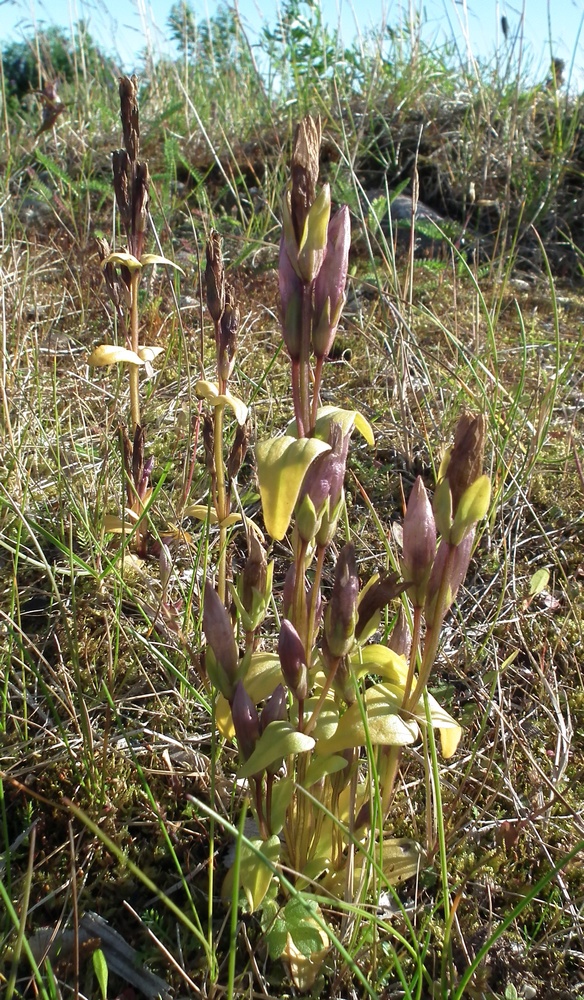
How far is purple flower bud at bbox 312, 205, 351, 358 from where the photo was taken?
2.68 feet

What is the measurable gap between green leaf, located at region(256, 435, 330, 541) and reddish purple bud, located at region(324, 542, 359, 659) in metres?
0.10

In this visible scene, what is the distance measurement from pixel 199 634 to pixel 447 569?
25.3 inches

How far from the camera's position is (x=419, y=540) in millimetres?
835

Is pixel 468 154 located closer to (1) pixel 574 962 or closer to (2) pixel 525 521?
(2) pixel 525 521

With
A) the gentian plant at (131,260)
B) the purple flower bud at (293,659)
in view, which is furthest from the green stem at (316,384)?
the gentian plant at (131,260)

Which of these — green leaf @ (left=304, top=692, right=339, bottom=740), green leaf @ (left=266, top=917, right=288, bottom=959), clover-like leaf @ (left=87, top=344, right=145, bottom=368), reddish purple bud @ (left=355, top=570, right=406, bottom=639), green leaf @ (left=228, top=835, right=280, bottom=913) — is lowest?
A: green leaf @ (left=266, top=917, right=288, bottom=959)

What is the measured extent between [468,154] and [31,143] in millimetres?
2233

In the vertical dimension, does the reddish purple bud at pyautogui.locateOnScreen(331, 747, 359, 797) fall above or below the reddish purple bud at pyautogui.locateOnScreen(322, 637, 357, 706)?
below

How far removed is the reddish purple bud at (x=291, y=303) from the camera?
81cm

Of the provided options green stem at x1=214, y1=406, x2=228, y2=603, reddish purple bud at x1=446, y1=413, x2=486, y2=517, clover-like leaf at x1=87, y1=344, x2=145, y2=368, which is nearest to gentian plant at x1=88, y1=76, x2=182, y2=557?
clover-like leaf at x1=87, y1=344, x2=145, y2=368

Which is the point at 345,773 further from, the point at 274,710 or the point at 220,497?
the point at 220,497

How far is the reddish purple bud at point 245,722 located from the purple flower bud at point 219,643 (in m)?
0.03

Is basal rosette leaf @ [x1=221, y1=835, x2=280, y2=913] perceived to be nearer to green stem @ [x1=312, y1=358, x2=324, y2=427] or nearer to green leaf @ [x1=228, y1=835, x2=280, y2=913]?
green leaf @ [x1=228, y1=835, x2=280, y2=913]

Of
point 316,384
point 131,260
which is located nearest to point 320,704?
point 316,384
